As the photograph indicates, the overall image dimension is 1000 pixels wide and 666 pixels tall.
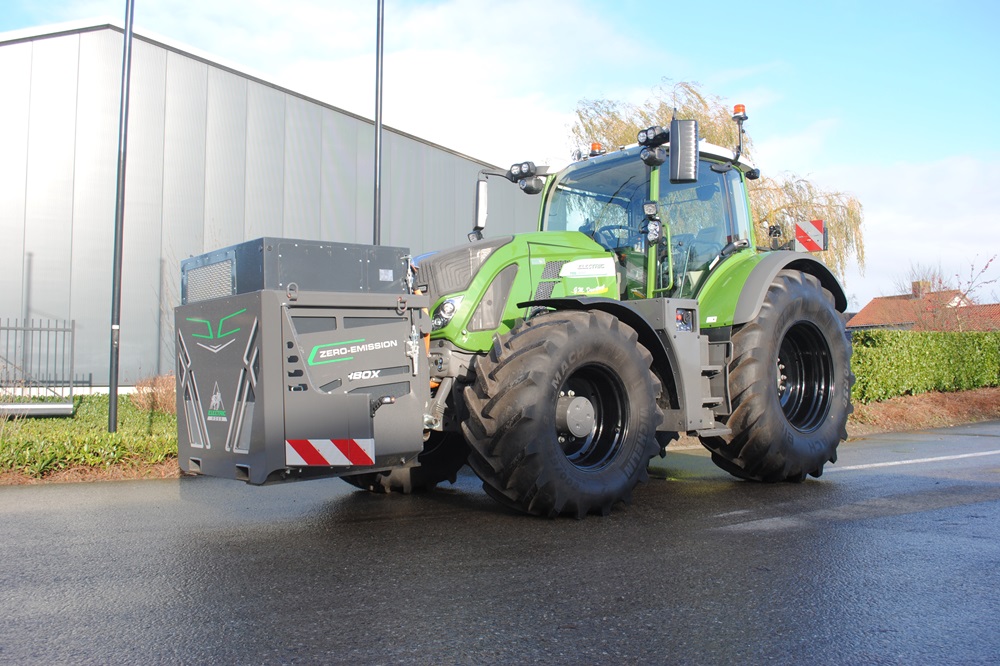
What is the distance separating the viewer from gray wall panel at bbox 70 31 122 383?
47.9 feet

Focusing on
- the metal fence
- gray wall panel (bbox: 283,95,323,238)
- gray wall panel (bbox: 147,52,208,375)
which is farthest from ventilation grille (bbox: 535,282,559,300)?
gray wall panel (bbox: 283,95,323,238)

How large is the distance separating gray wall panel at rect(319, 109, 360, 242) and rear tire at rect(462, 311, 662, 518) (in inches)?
503

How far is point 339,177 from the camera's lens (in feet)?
59.8

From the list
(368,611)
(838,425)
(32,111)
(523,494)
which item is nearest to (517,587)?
(368,611)

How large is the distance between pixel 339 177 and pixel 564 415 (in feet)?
44.7

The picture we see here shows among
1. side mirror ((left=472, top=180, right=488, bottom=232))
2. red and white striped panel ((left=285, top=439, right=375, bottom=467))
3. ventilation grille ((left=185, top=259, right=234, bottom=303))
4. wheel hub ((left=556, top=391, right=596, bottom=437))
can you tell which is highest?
side mirror ((left=472, top=180, right=488, bottom=232))

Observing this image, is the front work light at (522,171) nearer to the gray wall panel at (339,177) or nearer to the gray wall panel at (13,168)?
the gray wall panel at (13,168)

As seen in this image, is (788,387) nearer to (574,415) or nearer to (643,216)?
(643,216)

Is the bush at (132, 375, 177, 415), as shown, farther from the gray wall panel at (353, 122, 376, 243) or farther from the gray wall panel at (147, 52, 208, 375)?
the gray wall panel at (353, 122, 376, 243)

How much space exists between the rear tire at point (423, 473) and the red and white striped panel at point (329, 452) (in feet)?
5.92

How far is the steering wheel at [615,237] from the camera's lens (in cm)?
724

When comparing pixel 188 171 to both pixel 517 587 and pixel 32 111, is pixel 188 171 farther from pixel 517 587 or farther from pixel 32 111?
pixel 517 587

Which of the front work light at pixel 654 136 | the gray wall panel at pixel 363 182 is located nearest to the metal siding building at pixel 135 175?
the gray wall panel at pixel 363 182

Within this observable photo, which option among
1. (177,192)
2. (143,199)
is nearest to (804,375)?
(177,192)
